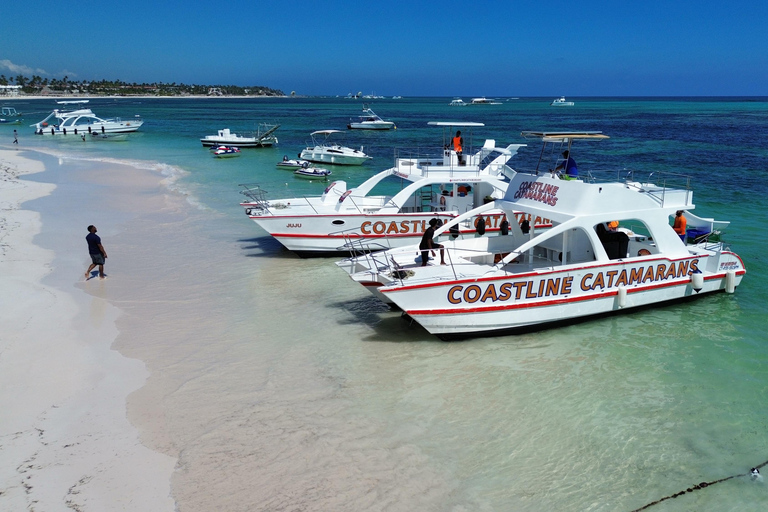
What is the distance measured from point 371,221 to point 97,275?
755cm

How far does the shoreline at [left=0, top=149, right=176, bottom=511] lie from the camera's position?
736 centimetres

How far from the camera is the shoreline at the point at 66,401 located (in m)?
7.36

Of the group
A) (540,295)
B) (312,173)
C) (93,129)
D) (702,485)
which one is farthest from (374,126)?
(702,485)

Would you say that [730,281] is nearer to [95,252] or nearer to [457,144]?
[457,144]

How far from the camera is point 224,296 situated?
14.5 m

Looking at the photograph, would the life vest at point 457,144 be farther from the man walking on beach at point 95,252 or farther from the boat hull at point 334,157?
the boat hull at point 334,157

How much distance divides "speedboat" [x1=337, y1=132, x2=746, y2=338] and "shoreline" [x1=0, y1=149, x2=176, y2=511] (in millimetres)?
4854

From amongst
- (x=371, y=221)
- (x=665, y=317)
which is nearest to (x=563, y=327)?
(x=665, y=317)

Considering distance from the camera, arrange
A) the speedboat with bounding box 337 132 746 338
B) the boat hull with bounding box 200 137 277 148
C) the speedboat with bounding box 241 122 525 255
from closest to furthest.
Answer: the speedboat with bounding box 337 132 746 338, the speedboat with bounding box 241 122 525 255, the boat hull with bounding box 200 137 277 148

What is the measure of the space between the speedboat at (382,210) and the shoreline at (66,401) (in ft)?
17.7

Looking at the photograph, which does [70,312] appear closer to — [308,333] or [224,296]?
[224,296]

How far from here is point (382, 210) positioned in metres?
18.8

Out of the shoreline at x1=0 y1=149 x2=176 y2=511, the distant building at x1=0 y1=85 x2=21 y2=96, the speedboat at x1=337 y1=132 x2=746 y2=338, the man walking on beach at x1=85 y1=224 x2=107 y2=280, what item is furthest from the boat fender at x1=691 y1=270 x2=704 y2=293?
the distant building at x1=0 y1=85 x2=21 y2=96

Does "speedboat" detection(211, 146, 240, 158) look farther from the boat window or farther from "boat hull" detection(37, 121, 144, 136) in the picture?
the boat window
